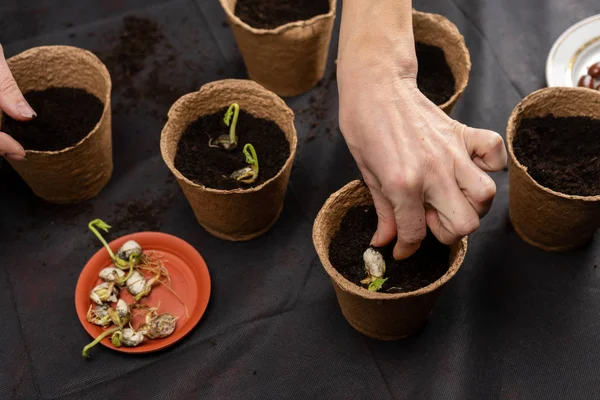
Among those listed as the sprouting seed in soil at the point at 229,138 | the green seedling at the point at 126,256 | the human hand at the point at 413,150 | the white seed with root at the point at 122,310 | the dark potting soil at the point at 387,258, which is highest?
the human hand at the point at 413,150

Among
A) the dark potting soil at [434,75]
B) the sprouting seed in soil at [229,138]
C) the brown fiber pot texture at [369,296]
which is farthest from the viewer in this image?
the dark potting soil at [434,75]

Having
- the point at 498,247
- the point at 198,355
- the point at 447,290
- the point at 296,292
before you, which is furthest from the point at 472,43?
the point at 198,355

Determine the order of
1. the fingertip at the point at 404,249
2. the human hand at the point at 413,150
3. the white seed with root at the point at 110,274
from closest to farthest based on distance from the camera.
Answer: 1. the human hand at the point at 413,150
2. the fingertip at the point at 404,249
3. the white seed with root at the point at 110,274

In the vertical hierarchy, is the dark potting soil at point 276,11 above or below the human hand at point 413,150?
below

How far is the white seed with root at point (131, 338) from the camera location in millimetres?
1226

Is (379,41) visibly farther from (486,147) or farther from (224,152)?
(224,152)

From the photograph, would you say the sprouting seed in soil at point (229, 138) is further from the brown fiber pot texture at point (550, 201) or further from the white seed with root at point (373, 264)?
the brown fiber pot texture at point (550, 201)

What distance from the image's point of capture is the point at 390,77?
0.93 m

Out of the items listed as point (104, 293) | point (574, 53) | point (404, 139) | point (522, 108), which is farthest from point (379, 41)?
point (574, 53)

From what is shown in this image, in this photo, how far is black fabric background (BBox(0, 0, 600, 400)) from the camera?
1.23 metres

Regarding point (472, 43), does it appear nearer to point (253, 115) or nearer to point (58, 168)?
point (253, 115)

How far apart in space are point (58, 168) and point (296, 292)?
590 mm

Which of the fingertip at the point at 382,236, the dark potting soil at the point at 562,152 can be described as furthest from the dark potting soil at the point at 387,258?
the dark potting soil at the point at 562,152

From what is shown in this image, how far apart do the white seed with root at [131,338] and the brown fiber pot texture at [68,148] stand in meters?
0.40
